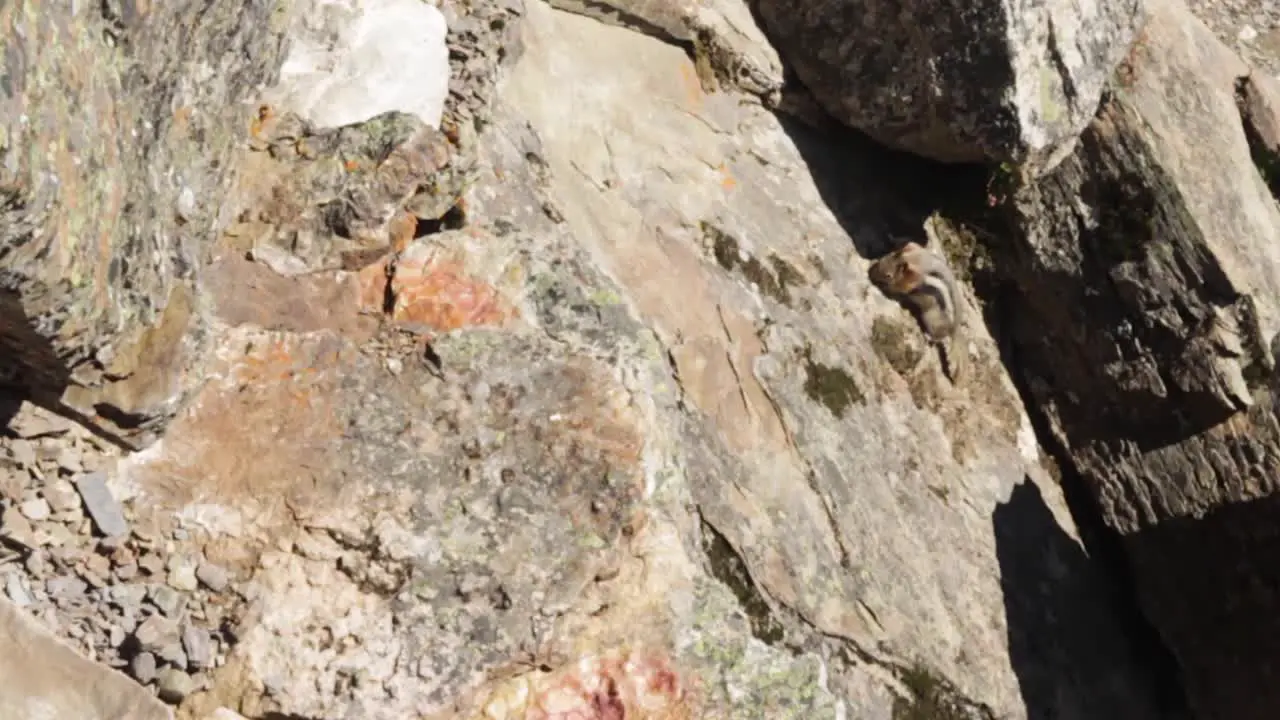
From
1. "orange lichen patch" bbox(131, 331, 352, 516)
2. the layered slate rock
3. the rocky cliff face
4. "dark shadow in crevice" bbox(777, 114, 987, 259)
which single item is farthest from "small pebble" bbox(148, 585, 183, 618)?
the layered slate rock

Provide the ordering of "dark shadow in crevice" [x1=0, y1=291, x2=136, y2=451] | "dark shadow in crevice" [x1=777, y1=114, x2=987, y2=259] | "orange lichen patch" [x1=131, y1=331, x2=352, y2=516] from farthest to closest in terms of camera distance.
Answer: "dark shadow in crevice" [x1=777, y1=114, x2=987, y2=259] < "orange lichen patch" [x1=131, y1=331, x2=352, y2=516] < "dark shadow in crevice" [x1=0, y1=291, x2=136, y2=451]

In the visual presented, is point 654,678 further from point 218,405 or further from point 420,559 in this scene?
point 218,405

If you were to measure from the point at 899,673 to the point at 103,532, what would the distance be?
354 centimetres

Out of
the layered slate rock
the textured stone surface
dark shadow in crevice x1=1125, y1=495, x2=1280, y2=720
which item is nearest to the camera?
the textured stone surface

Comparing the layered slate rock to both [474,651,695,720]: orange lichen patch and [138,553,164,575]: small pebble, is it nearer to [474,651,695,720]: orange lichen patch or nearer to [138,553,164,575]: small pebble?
[474,651,695,720]: orange lichen patch

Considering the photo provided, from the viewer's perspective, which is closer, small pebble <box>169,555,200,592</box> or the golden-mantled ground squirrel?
small pebble <box>169,555,200,592</box>

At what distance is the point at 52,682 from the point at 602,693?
1578 mm

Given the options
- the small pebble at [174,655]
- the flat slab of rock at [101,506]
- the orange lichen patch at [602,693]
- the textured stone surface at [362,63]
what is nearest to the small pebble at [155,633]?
the small pebble at [174,655]

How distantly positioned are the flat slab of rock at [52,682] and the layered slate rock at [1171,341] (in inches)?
236

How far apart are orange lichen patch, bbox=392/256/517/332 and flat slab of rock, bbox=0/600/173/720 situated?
1489 millimetres

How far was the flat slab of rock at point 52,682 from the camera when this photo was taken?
11.2ft

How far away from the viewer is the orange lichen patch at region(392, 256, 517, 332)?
177 inches

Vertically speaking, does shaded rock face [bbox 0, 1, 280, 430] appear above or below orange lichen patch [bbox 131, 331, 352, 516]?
above

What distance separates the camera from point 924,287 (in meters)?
7.22
